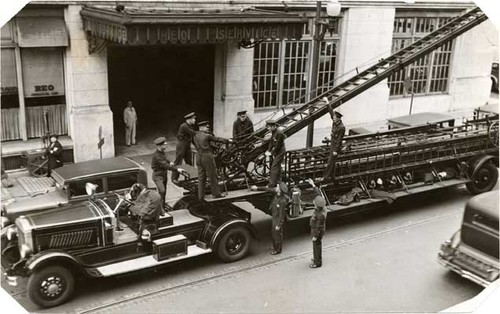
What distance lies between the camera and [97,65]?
15047 millimetres

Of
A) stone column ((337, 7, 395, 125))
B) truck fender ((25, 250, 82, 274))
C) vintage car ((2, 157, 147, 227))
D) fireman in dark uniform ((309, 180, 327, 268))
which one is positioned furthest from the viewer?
stone column ((337, 7, 395, 125))

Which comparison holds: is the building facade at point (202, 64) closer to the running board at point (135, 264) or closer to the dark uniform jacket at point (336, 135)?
the dark uniform jacket at point (336, 135)

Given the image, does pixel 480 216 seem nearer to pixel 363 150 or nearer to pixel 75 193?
pixel 363 150

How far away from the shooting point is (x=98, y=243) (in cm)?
908

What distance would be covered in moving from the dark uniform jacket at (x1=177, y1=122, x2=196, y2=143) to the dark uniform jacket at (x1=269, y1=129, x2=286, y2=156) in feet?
6.14

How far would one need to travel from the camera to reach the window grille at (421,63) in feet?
68.4

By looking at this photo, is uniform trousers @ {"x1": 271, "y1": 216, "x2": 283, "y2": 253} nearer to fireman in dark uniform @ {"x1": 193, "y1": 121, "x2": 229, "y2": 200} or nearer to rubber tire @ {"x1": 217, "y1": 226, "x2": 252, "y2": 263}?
rubber tire @ {"x1": 217, "y1": 226, "x2": 252, "y2": 263}

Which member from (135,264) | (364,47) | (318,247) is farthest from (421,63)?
(135,264)

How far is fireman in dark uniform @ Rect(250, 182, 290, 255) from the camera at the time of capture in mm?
10398

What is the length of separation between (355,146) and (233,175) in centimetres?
328

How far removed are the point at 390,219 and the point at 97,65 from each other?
28.7ft

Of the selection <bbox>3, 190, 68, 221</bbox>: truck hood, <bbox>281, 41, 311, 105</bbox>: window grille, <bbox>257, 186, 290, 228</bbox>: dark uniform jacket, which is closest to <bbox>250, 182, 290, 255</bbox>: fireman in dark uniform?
<bbox>257, 186, 290, 228</bbox>: dark uniform jacket

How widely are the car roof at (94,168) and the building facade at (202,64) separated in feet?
3.84

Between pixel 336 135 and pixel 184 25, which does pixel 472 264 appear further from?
pixel 184 25
